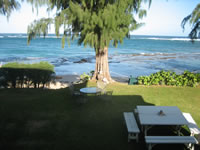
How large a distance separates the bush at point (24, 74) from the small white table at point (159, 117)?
22.2ft

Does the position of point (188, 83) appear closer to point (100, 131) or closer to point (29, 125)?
point (100, 131)

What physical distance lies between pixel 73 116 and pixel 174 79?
21.4 feet

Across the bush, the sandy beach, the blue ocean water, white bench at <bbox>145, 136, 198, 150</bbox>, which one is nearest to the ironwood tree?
the blue ocean water

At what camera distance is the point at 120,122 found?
20.9 ft

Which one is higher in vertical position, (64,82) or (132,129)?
(132,129)

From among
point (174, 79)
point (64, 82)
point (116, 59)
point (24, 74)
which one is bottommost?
point (64, 82)

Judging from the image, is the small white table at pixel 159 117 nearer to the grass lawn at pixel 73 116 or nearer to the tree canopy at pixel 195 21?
the grass lawn at pixel 73 116

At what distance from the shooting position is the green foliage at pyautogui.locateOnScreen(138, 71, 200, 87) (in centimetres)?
1042

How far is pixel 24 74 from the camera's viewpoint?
10.5 m

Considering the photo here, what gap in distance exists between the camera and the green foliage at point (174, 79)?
410 inches

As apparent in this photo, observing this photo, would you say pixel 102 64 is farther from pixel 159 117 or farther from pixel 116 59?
pixel 116 59

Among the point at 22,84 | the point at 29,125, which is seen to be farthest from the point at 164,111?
the point at 22,84

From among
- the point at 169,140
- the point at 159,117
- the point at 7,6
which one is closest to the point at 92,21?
the point at 7,6

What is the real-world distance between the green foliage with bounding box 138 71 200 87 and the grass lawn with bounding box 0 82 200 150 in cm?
47
